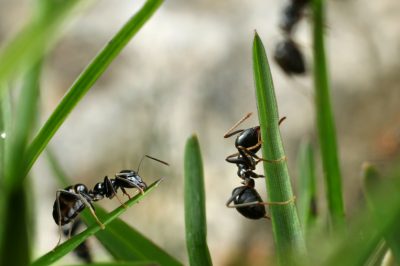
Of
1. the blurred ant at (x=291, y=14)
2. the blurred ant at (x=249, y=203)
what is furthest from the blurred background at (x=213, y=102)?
the blurred ant at (x=249, y=203)

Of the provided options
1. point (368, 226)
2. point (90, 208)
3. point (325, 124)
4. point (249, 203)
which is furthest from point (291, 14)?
point (368, 226)

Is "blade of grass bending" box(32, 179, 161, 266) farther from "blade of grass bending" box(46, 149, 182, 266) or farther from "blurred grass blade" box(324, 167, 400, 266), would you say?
"blurred grass blade" box(324, 167, 400, 266)

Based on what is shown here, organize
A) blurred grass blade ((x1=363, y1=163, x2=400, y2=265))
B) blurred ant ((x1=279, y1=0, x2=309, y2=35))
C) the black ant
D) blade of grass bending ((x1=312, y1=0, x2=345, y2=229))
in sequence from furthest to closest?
blurred ant ((x1=279, y1=0, x2=309, y2=35)), the black ant, blade of grass bending ((x1=312, y1=0, x2=345, y2=229)), blurred grass blade ((x1=363, y1=163, x2=400, y2=265))

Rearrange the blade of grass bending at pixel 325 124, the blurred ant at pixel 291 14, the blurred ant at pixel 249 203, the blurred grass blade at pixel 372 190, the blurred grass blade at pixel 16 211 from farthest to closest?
the blurred ant at pixel 291 14 < the blurred ant at pixel 249 203 < the blade of grass bending at pixel 325 124 < the blurred grass blade at pixel 372 190 < the blurred grass blade at pixel 16 211

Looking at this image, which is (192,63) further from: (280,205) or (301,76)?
(280,205)

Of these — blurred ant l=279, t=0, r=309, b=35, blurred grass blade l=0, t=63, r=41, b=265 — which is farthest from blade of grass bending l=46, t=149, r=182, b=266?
blurred ant l=279, t=0, r=309, b=35

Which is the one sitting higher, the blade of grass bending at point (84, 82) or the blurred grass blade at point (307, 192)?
the blade of grass bending at point (84, 82)

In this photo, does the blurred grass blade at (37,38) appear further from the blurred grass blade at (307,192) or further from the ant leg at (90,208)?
the blurred grass blade at (307,192)

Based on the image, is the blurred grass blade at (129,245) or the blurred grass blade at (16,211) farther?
the blurred grass blade at (129,245)
